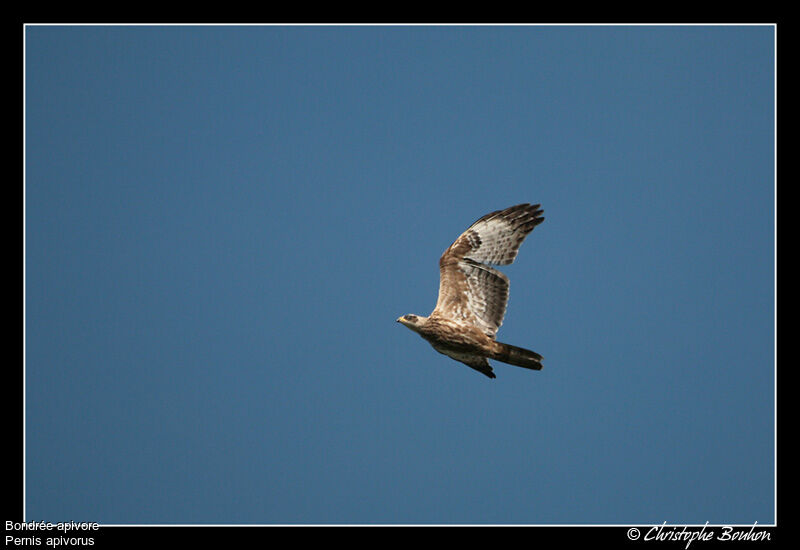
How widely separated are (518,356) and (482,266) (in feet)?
4.38

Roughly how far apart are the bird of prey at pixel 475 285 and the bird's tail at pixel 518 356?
0.34 meters

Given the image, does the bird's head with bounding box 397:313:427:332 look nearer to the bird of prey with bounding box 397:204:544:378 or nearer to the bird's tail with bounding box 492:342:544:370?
the bird of prey with bounding box 397:204:544:378

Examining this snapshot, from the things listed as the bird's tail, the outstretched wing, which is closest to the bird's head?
the outstretched wing

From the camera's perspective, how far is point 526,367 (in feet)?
31.9

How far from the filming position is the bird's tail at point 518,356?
378 inches

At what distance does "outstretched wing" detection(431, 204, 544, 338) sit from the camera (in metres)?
10.3

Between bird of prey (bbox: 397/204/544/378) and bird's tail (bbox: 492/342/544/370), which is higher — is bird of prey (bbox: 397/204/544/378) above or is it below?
above

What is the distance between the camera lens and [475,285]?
10352mm

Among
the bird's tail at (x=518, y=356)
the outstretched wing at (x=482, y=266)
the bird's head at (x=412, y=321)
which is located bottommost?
the bird's tail at (x=518, y=356)

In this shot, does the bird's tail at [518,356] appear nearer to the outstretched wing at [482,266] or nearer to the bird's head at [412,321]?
the outstretched wing at [482,266]

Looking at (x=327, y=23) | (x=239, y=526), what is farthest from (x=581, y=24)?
(x=239, y=526)

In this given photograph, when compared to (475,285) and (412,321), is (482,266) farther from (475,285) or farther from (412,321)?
(412,321)

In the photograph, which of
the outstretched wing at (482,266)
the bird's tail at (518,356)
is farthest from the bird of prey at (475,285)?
the bird's tail at (518,356)
